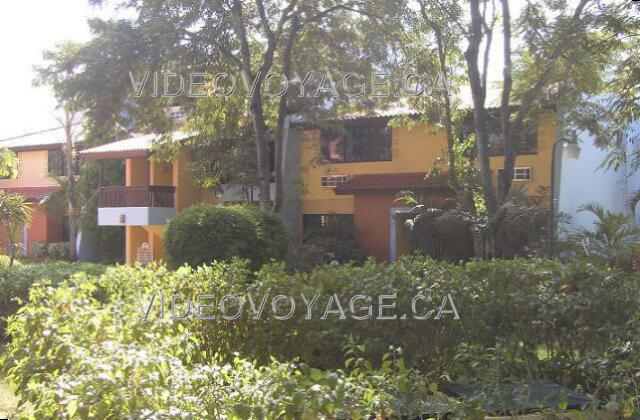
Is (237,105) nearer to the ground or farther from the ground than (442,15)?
nearer to the ground

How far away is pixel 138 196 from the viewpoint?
67.1ft


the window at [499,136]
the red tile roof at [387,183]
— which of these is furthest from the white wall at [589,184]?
the red tile roof at [387,183]

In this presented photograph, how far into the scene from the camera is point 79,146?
2461cm

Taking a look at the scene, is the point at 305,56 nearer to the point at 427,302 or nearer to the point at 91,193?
the point at 427,302

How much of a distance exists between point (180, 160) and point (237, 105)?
15.4 feet

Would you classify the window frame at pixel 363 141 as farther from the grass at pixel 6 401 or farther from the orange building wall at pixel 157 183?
the grass at pixel 6 401

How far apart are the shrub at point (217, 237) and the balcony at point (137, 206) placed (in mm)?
8837

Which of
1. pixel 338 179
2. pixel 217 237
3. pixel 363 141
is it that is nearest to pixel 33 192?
pixel 338 179

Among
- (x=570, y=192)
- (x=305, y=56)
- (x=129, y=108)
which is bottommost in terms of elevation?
(x=570, y=192)

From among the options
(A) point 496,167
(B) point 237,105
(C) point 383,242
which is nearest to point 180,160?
(B) point 237,105

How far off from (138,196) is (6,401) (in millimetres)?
14925

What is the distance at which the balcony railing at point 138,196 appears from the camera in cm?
2027

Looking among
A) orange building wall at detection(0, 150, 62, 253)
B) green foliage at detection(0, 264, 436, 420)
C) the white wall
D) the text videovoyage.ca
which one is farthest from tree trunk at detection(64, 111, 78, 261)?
green foliage at detection(0, 264, 436, 420)

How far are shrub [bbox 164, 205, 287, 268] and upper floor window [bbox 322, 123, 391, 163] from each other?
22.8ft
